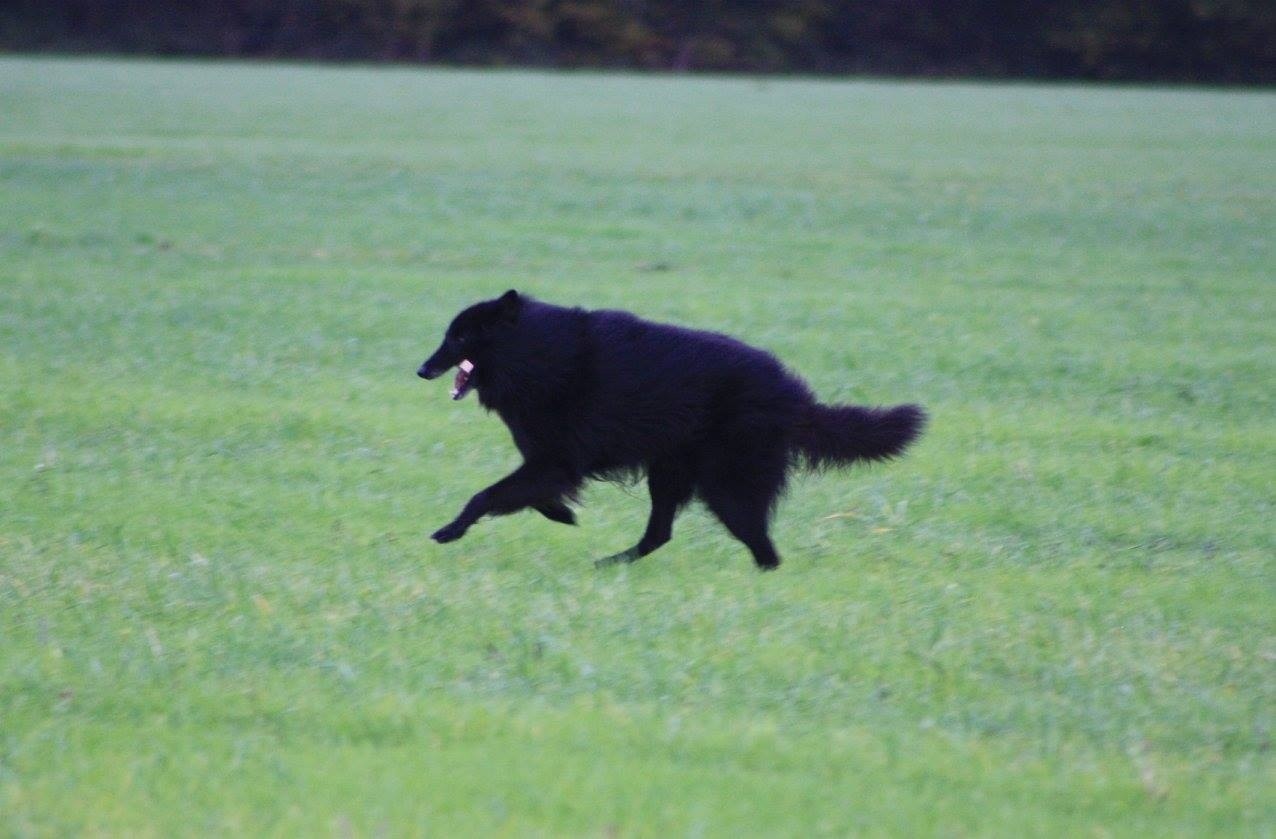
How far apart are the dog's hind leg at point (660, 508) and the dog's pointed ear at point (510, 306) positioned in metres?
0.81

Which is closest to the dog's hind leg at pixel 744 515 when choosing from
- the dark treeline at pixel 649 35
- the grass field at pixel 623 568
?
the grass field at pixel 623 568

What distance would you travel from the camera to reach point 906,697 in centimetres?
473

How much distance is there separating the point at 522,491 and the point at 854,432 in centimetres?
131

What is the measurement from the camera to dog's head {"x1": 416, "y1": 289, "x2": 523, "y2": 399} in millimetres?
6234

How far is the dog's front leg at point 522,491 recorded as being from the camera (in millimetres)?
6234

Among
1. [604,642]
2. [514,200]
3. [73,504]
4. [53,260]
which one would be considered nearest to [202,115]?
[514,200]

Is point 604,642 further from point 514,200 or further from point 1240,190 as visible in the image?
point 1240,190

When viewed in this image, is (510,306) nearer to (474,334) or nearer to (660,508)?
(474,334)

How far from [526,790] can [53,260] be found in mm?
12445

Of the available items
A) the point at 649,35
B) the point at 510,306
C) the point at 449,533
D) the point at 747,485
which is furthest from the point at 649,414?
the point at 649,35

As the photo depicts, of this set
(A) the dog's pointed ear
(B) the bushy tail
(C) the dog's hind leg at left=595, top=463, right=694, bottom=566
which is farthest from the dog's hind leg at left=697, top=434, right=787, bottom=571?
(A) the dog's pointed ear

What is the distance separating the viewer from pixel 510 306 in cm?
622

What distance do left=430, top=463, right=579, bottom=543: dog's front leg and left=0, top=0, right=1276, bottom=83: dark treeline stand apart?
59564mm

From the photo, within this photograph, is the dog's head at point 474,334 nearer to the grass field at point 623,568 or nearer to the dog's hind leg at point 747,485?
the grass field at point 623,568
